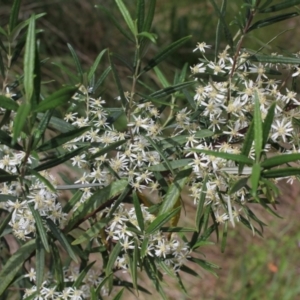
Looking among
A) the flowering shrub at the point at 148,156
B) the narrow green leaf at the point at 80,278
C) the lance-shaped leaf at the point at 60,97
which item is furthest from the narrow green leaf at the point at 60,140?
the narrow green leaf at the point at 80,278

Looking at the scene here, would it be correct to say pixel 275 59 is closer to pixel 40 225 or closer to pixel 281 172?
pixel 281 172

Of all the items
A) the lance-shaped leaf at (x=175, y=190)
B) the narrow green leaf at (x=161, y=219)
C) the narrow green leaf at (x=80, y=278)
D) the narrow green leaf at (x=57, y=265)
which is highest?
the lance-shaped leaf at (x=175, y=190)

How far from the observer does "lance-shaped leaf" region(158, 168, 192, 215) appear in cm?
74

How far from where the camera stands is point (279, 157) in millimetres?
585

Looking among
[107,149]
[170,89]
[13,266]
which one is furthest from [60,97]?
[13,266]

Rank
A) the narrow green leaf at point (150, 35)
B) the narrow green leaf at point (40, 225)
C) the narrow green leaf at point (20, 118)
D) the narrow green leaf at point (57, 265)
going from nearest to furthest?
the narrow green leaf at point (20, 118) → the narrow green leaf at point (150, 35) → the narrow green leaf at point (40, 225) → the narrow green leaf at point (57, 265)

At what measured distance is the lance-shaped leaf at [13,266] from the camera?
817mm

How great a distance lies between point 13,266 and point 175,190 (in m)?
0.30

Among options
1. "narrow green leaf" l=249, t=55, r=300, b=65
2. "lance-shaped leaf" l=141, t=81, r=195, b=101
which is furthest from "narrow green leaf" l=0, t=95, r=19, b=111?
"narrow green leaf" l=249, t=55, r=300, b=65

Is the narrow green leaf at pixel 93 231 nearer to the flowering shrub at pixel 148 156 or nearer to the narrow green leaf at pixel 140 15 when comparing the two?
the flowering shrub at pixel 148 156

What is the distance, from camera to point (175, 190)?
743 millimetres

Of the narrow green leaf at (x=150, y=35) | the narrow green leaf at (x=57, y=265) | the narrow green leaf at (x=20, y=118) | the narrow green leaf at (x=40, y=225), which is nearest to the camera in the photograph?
the narrow green leaf at (x=20, y=118)

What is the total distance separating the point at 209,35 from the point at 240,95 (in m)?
2.44

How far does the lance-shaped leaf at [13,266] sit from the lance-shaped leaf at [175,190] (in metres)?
0.23
